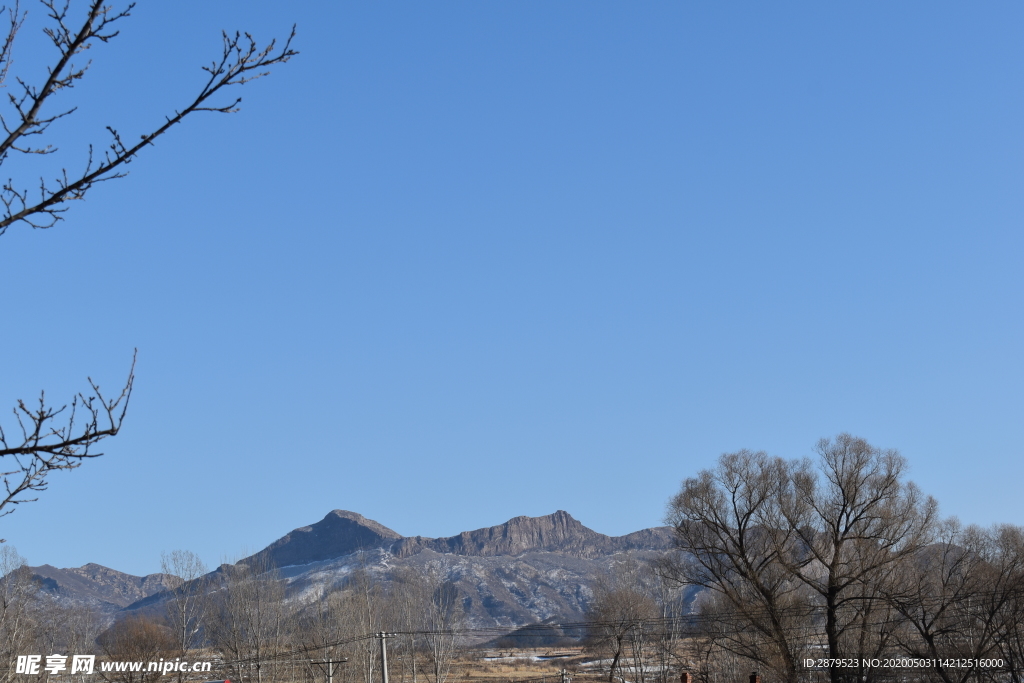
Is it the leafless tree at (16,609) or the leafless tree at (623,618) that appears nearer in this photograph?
the leafless tree at (16,609)

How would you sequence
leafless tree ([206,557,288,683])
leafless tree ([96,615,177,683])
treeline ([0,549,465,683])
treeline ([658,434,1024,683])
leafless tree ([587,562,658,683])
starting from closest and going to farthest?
treeline ([658,434,1024,683]), leafless tree ([96,615,177,683]), treeline ([0,549,465,683]), leafless tree ([206,557,288,683]), leafless tree ([587,562,658,683])

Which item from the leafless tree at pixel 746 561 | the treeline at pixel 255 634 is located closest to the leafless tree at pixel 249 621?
the treeline at pixel 255 634

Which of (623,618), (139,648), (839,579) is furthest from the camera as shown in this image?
(623,618)

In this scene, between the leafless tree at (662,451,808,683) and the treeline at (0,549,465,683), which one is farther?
the treeline at (0,549,465,683)

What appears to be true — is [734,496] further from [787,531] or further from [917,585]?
[917,585]

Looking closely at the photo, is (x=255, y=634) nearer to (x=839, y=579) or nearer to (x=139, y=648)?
(x=139, y=648)

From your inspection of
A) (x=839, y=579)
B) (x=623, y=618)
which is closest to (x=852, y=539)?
(x=839, y=579)

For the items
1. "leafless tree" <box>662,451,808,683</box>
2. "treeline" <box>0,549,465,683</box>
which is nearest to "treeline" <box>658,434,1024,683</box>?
"leafless tree" <box>662,451,808,683</box>

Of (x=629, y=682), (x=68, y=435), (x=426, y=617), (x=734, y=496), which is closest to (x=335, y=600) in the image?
(x=426, y=617)

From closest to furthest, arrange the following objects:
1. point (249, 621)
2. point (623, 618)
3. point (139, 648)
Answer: point (139, 648) < point (249, 621) < point (623, 618)

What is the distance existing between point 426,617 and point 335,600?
11.1 m

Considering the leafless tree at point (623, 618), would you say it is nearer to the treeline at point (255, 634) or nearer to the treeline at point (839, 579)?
the treeline at point (255, 634)

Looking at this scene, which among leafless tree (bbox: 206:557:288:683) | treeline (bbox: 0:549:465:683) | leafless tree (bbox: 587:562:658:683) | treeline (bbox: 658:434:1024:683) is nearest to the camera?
treeline (bbox: 658:434:1024:683)

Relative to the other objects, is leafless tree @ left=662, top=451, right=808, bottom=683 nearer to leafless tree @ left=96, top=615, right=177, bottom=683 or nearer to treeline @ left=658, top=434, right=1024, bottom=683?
treeline @ left=658, top=434, right=1024, bottom=683
